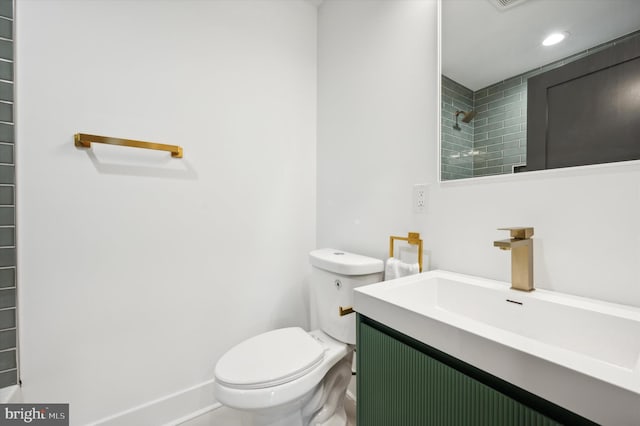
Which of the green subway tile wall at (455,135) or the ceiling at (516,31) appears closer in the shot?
the ceiling at (516,31)

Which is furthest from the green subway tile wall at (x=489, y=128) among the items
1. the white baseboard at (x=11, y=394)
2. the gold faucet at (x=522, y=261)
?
the white baseboard at (x=11, y=394)

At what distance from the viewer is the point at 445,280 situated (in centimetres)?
93

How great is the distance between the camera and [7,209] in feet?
3.14

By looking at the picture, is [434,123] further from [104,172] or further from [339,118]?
[104,172]

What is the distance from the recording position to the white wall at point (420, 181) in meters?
0.71

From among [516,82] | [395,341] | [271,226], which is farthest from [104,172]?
[516,82]

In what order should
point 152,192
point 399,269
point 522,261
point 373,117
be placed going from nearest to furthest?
point 522,261, point 399,269, point 152,192, point 373,117

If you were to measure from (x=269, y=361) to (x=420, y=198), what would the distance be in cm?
91

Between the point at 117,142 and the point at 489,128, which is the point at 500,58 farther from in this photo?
the point at 117,142

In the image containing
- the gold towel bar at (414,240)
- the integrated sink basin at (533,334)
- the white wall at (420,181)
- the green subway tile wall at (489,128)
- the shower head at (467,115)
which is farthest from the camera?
the gold towel bar at (414,240)

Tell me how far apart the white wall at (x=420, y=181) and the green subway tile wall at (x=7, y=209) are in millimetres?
1386

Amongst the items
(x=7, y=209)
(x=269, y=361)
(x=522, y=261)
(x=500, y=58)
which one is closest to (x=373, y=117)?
(x=500, y=58)

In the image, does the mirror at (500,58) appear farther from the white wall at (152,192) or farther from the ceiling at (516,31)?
the white wall at (152,192)

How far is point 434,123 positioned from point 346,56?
77cm
